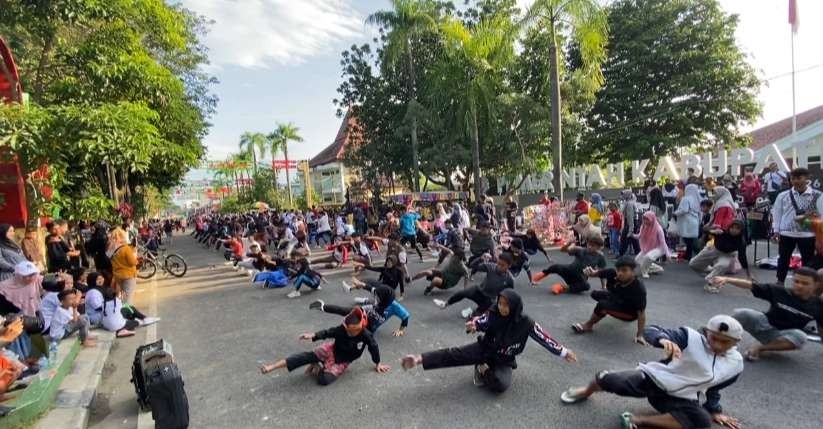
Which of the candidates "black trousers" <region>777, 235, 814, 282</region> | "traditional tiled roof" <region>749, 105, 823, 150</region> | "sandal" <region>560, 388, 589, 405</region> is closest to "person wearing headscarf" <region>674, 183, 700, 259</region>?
"black trousers" <region>777, 235, 814, 282</region>

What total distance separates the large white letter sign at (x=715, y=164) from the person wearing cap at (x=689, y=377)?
2019 cm

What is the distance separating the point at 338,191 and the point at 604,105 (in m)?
34.3

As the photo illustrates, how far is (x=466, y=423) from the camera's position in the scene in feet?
12.8

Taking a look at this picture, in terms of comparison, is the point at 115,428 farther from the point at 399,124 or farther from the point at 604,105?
the point at 604,105

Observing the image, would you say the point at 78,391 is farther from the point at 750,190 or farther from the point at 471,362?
the point at 750,190

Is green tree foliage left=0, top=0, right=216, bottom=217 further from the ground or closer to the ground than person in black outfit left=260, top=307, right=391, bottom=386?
further from the ground

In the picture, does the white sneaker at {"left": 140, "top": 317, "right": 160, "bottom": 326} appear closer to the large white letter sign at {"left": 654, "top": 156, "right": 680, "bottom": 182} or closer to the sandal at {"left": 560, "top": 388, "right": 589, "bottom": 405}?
the sandal at {"left": 560, "top": 388, "right": 589, "bottom": 405}

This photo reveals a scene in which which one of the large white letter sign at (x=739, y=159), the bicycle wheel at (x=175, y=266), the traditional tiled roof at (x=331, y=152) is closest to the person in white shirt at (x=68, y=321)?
the bicycle wheel at (x=175, y=266)

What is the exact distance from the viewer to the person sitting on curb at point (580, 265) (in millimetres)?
7641

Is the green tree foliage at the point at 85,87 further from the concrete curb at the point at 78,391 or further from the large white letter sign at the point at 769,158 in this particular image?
the large white letter sign at the point at 769,158

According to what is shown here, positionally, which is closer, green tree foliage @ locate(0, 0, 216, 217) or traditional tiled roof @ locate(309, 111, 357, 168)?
green tree foliage @ locate(0, 0, 216, 217)

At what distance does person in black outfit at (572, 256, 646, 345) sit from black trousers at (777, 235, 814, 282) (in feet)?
10.3

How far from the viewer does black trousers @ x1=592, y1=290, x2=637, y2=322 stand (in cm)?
559

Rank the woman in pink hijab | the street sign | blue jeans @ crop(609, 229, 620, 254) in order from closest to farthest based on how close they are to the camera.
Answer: the woman in pink hijab → blue jeans @ crop(609, 229, 620, 254) → the street sign
